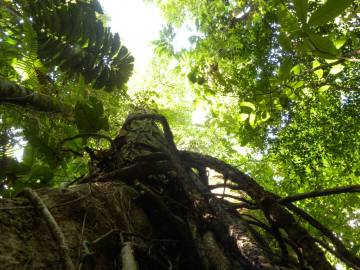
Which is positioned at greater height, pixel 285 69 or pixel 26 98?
pixel 26 98

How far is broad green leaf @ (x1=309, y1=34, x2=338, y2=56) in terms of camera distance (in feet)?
3.09

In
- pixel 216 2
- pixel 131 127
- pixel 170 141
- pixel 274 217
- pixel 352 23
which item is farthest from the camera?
pixel 216 2

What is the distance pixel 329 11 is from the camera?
0.81 meters

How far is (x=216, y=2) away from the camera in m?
4.79

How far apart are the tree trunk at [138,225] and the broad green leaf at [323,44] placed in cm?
83

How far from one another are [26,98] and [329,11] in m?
2.39

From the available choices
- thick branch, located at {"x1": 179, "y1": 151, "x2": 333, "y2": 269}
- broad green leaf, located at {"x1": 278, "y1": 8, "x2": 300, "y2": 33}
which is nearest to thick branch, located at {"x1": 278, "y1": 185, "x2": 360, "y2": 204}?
thick branch, located at {"x1": 179, "y1": 151, "x2": 333, "y2": 269}

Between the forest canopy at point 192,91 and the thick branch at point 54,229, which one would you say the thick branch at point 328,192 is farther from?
the thick branch at point 54,229

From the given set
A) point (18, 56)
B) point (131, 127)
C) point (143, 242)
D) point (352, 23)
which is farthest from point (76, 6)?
point (352, 23)

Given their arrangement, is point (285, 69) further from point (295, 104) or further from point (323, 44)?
point (295, 104)

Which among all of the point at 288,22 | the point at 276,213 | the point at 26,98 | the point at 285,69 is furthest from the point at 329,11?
the point at 26,98

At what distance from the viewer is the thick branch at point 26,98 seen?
7.66ft

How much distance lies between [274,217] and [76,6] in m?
3.06

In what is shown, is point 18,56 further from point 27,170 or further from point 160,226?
point 160,226
